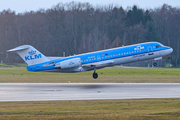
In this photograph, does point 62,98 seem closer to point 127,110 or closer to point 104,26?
point 127,110

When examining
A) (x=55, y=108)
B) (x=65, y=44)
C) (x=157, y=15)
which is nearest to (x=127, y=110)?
(x=55, y=108)

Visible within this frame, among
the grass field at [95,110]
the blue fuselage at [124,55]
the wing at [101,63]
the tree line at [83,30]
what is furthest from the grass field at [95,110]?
the tree line at [83,30]

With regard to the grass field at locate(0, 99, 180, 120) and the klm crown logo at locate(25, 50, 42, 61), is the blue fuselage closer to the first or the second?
the klm crown logo at locate(25, 50, 42, 61)

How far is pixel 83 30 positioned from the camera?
108688mm

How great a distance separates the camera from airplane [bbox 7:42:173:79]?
39844 mm

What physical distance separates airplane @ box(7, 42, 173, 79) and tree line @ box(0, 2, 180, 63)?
185 ft

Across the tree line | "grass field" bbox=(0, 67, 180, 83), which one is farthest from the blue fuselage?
the tree line

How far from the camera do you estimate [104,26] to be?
357 ft

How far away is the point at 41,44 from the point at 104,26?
2053 cm

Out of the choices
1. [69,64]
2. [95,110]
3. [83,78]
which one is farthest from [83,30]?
[95,110]

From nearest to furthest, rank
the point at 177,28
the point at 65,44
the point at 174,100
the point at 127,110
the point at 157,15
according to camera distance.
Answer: the point at 127,110, the point at 174,100, the point at 65,44, the point at 177,28, the point at 157,15

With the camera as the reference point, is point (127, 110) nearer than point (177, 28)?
Yes

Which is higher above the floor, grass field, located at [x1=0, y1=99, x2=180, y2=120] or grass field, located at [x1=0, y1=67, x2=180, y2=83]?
grass field, located at [x1=0, y1=99, x2=180, y2=120]

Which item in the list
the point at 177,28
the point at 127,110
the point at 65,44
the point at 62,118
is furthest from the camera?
the point at 177,28
